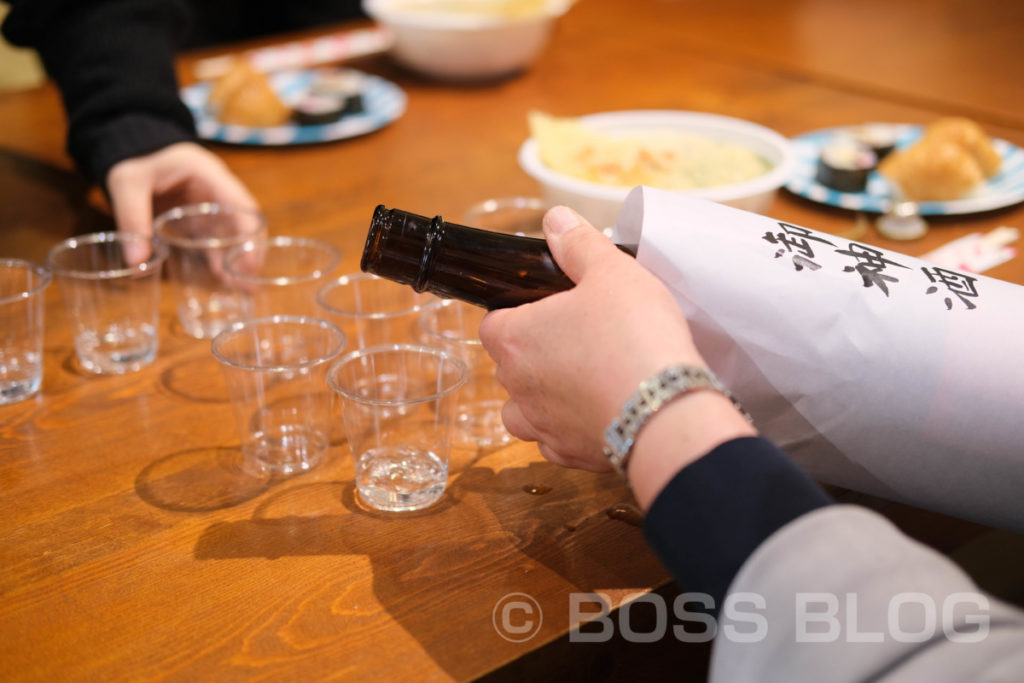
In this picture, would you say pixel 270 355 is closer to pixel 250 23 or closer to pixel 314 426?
pixel 314 426

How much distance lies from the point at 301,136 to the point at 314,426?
0.94 meters

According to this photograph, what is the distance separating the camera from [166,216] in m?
1.36

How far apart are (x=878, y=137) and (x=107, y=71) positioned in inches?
52.4

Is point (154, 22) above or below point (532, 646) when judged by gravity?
above

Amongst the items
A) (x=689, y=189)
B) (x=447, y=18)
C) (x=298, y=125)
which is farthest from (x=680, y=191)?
(x=447, y=18)

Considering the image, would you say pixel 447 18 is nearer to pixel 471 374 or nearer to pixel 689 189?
pixel 689 189

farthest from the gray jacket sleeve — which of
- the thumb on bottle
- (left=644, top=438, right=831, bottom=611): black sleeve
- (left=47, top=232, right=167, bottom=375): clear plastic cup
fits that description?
(left=47, top=232, right=167, bottom=375): clear plastic cup

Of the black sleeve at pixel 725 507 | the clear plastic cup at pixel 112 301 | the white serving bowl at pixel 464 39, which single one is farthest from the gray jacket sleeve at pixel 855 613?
the white serving bowl at pixel 464 39

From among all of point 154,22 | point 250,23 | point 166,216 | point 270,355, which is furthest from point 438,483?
point 250,23

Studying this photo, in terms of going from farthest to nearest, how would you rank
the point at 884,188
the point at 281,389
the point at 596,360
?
1. the point at 884,188
2. the point at 281,389
3. the point at 596,360

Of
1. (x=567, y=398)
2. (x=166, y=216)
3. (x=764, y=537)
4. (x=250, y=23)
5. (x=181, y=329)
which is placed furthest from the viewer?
(x=250, y=23)

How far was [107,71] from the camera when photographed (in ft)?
5.24

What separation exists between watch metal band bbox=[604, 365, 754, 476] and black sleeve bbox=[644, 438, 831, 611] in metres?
0.05

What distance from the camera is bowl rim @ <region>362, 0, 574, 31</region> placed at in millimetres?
2025
